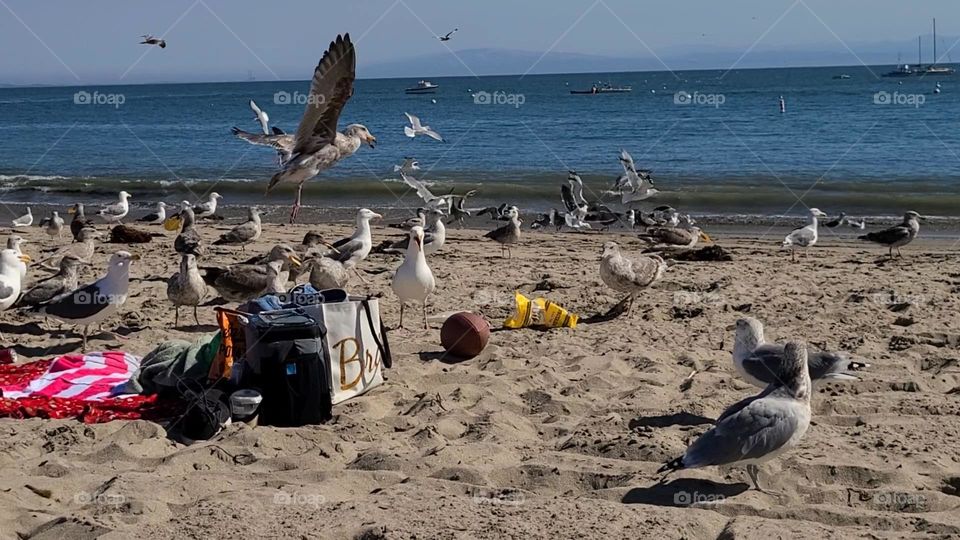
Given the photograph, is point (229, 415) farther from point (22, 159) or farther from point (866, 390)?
point (22, 159)

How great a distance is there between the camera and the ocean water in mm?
20312

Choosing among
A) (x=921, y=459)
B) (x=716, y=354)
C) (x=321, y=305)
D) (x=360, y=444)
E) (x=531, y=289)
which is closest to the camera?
(x=921, y=459)

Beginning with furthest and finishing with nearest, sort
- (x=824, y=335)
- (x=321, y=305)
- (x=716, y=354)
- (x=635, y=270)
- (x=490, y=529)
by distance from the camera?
(x=635, y=270) < (x=824, y=335) < (x=716, y=354) < (x=321, y=305) < (x=490, y=529)

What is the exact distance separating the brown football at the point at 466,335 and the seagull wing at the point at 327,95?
12.8 feet

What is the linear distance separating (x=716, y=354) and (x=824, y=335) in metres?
1.02

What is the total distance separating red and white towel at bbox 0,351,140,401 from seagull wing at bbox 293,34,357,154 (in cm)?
433

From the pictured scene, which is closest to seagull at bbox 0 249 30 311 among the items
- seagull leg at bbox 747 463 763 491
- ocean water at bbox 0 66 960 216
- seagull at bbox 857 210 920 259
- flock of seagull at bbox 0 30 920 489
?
flock of seagull at bbox 0 30 920 489

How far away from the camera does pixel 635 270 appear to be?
8.80 metres

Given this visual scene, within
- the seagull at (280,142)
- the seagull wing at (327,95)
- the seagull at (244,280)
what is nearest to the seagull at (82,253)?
the seagull at (280,142)

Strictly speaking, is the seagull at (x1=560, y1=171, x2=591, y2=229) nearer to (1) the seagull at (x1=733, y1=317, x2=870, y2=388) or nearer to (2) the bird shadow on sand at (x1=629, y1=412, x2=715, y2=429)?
(1) the seagull at (x1=733, y1=317, x2=870, y2=388)

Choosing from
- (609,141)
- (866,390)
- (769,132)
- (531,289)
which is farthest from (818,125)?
(866,390)

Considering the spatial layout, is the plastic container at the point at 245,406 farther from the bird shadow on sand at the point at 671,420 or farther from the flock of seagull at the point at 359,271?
the flock of seagull at the point at 359,271

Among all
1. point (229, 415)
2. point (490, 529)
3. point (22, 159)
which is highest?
point (22, 159)

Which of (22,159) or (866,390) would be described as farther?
(22,159)
